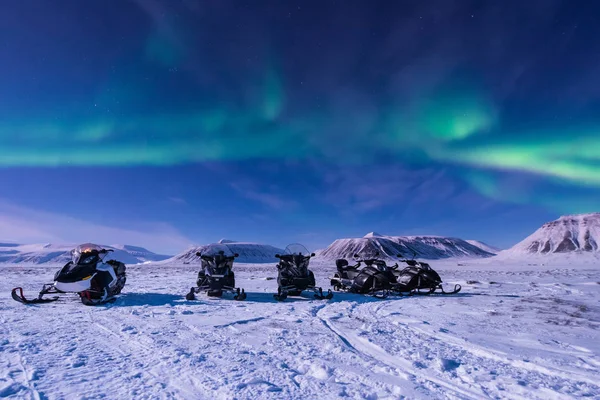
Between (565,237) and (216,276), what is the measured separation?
176 metres

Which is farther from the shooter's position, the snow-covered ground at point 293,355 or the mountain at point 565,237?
the mountain at point 565,237

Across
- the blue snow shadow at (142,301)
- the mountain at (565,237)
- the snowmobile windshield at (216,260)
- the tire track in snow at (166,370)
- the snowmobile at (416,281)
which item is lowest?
the tire track in snow at (166,370)

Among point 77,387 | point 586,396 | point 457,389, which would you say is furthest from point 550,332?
point 77,387

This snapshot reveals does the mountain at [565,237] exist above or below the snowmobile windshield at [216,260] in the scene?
above

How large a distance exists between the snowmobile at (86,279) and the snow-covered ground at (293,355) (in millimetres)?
1080

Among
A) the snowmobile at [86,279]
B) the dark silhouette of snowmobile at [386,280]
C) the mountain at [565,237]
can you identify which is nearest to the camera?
the snowmobile at [86,279]

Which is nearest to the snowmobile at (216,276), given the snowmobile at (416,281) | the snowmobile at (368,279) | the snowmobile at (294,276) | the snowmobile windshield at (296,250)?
the snowmobile at (294,276)

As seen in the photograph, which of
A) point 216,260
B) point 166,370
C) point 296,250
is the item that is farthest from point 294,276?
point 166,370

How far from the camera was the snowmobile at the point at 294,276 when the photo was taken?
11758 mm

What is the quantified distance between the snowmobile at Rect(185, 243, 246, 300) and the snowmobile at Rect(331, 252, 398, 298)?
4991 millimetres

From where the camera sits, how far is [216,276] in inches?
454

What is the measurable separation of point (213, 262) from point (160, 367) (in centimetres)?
813

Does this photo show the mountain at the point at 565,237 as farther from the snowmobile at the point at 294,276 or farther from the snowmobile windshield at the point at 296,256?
the snowmobile at the point at 294,276

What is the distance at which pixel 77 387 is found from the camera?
3359 millimetres
